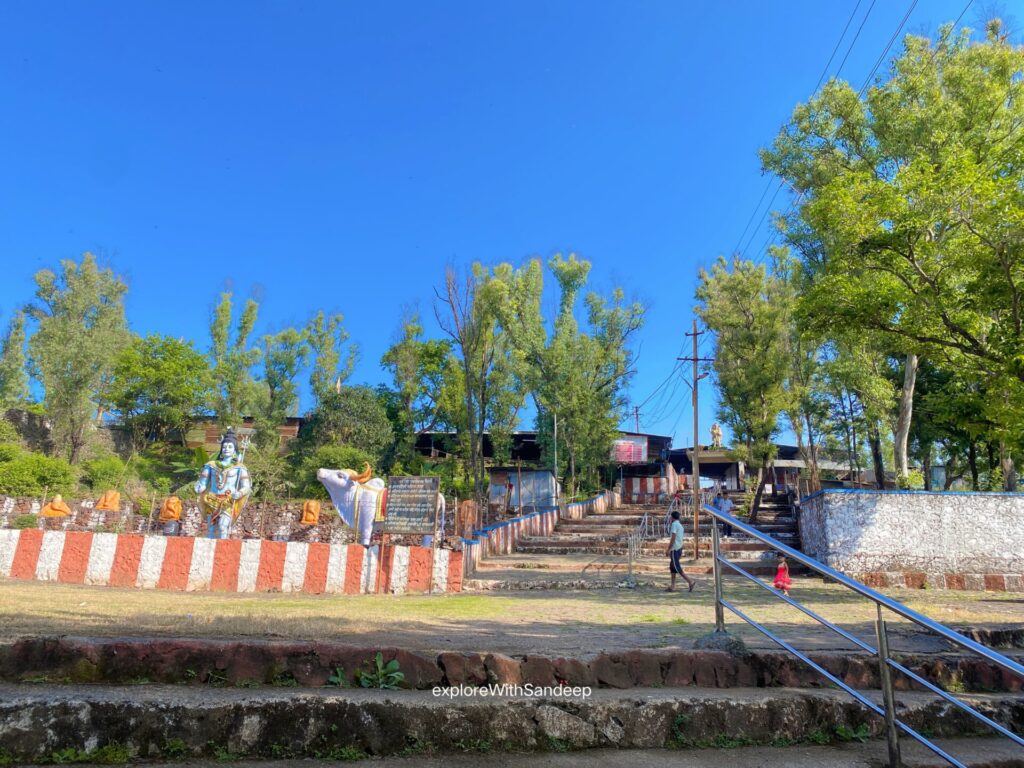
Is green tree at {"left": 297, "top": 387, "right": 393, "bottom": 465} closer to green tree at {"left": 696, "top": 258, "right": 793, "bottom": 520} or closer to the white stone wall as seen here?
green tree at {"left": 696, "top": 258, "right": 793, "bottom": 520}

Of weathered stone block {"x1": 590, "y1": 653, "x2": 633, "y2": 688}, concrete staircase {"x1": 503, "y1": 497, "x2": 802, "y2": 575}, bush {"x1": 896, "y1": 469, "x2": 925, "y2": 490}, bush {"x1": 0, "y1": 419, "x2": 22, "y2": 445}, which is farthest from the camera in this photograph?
bush {"x1": 0, "y1": 419, "x2": 22, "y2": 445}

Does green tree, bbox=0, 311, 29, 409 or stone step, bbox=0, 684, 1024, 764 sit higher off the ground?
green tree, bbox=0, 311, 29, 409

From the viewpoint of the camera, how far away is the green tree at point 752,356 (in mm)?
23422

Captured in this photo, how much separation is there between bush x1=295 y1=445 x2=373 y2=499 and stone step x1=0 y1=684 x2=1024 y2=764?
2700 centimetres

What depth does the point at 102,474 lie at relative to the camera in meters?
28.7

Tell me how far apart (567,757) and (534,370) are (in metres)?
29.1

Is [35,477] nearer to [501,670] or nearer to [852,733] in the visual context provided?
[501,670]

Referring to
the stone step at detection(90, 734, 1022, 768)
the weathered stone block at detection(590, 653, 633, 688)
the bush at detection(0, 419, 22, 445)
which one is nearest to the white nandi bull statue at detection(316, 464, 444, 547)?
the weathered stone block at detection(590, 653, 633, 688)

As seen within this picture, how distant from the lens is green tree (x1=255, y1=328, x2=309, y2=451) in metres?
36.5

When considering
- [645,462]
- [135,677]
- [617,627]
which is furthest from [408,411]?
[135,677]

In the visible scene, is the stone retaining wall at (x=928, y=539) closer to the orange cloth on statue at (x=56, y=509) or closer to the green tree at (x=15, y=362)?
the orange cloth on statue at (x=56, y=509)

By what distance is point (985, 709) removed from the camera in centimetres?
371

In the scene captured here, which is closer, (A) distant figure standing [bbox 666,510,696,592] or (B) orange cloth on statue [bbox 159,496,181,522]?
(A) distant figure standing [bbox 666,510,696,592]

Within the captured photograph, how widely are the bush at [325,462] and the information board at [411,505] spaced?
17.7 metres
